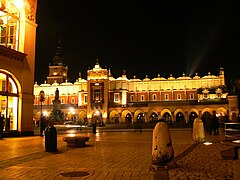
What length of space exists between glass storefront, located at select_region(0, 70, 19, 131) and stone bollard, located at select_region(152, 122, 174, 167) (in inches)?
578

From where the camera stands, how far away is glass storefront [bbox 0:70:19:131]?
1862 cm

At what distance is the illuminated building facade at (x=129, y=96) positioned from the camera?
227ft

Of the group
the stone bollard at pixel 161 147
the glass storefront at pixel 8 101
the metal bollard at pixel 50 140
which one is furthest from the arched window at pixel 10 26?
the stone bollard at pixel 161 147

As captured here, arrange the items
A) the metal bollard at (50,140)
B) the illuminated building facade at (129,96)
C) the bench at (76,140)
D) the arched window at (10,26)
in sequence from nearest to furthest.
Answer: the metal bollard at (50,140) < the bench at (76,140) < the arched window at (10,26) < the illuminated building facade at (129,96)

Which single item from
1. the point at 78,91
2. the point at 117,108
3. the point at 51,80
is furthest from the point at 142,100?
the point at 51,80

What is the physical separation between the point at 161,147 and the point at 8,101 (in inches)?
613

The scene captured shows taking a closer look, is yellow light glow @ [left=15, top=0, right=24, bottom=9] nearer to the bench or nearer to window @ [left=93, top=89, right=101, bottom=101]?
the bench

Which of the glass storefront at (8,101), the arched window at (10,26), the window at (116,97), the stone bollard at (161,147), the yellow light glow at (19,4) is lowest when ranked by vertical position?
the stone bollard at (161,147)

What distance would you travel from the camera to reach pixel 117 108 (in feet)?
231

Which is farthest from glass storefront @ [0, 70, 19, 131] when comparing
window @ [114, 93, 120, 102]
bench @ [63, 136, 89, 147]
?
window @ [114, 93, 120, 102]

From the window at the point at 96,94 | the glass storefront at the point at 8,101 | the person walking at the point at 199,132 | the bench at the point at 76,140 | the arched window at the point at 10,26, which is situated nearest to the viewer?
the bench at the point at 76,140

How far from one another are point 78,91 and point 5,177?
76419mm

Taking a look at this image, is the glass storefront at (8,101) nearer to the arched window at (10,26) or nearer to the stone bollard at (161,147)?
the arched window at (10,26)

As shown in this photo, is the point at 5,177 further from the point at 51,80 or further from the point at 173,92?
the point at 51,80
